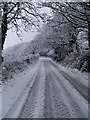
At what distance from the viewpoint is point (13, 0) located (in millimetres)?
18203

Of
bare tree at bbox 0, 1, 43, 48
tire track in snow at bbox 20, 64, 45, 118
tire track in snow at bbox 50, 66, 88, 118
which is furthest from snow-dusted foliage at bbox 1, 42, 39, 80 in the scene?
tire track in snow at bbox 50, 66, 88, 118

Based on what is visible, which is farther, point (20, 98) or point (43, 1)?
point (43, 1)

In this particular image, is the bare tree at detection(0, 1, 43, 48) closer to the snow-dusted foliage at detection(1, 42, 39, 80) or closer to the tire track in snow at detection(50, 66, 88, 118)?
the snow-dusted foliage at detection(1, 42, 39, 80)

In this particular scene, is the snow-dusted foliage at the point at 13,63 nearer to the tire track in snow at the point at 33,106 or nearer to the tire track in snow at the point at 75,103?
the tire track in snow at the point at 33,106

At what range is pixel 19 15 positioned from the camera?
20453mm

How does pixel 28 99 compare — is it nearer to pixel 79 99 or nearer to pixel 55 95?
pixel 55 95

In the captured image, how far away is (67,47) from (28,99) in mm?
33407

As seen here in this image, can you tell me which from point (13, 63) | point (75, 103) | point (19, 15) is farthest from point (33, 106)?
point (13, 63)

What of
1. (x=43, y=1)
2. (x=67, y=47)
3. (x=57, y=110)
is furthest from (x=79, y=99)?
(x=67, y=47)

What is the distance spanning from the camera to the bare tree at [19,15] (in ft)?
63.0

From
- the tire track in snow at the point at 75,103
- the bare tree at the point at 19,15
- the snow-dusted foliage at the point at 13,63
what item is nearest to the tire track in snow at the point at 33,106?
the tire track in snow at the point at 75,103

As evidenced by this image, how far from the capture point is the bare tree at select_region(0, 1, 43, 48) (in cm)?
1919

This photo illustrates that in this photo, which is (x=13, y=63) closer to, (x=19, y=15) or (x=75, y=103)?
(x=19, y=15)

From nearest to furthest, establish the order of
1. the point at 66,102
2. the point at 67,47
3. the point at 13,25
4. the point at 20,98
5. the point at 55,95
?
the point at 66,102 → the point at 20,98 → the point at 55,95 → the point at 13,25 → the point at 67,47
